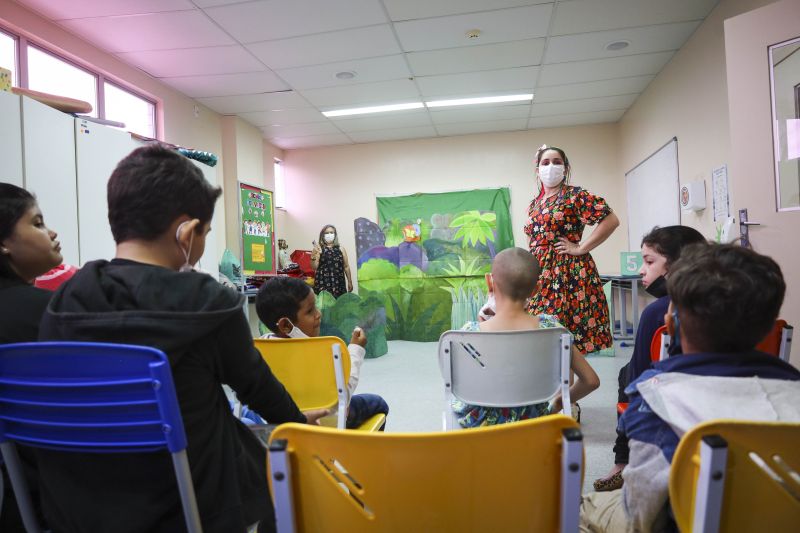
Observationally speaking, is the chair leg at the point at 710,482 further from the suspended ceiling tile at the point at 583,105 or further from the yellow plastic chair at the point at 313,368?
the suspended ceiling tile at the point at 583,105

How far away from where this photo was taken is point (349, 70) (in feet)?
14.9

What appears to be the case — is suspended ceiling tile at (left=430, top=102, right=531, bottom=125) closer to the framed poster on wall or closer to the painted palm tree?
the painted palm tree

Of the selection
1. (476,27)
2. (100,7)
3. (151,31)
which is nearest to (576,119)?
(476,27)

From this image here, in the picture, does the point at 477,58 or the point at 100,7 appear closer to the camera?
the point at 100,7

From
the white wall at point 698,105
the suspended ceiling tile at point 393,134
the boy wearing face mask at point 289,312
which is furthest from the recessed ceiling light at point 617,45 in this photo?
the boy wearing face mask at point 289,312

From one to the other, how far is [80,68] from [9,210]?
345 centimetres

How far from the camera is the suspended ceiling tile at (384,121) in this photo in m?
5.96

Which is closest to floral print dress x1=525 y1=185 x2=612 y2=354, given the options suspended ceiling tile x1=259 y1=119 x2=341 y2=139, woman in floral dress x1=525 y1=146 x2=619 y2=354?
woman in floral dress x1=525 y1=146 x2=619 y2=354

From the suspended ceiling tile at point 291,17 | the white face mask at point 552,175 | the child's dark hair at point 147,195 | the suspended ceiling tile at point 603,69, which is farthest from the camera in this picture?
the suspended ceiling tile at point 603,69

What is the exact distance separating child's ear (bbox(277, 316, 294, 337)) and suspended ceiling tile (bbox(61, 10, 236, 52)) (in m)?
2.79

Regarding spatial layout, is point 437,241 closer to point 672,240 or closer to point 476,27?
point 476,27

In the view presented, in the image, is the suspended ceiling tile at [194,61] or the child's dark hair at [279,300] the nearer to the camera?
the child's dark hair at [279,300]

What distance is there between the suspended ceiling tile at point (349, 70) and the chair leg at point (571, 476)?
167 inches

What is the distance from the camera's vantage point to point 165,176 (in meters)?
0.83
